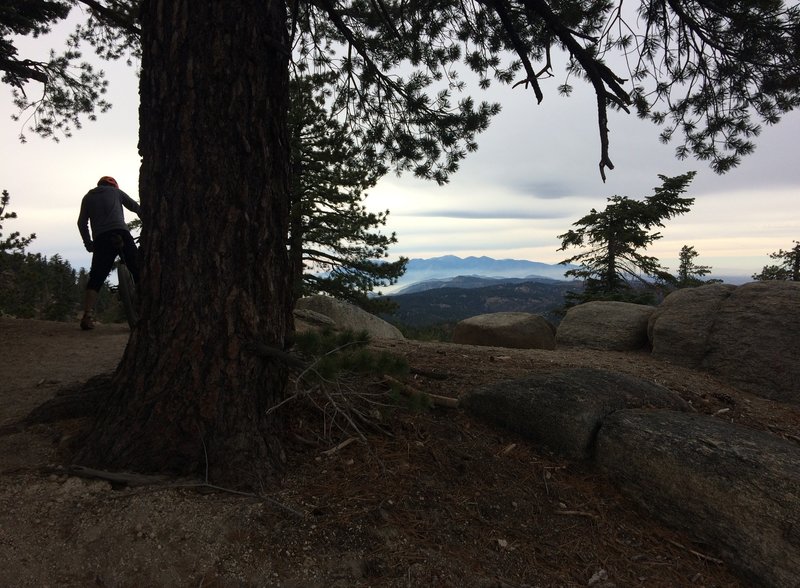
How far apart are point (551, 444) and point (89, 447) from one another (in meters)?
2.99

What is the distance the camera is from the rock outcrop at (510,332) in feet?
26.8

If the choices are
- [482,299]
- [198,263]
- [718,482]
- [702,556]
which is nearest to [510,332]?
[718,482]

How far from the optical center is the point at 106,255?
5.50 meters

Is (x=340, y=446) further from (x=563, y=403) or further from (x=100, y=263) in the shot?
(x=100, y=263)

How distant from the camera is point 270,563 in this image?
1813mm

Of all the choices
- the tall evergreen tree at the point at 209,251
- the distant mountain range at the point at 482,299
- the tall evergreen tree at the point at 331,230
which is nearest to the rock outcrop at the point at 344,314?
the tall evergreen tree at the point at 331,230

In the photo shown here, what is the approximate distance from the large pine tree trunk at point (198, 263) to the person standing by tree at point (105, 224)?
11.2ft

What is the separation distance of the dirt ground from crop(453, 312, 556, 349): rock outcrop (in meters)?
5.34

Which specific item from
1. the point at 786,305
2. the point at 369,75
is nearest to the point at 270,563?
the point at 369,75

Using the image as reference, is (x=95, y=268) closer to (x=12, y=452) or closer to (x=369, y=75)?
(x=12, y=452)

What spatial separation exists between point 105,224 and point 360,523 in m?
5.44

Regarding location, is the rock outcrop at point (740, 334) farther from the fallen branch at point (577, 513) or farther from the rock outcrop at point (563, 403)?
the fallen branch at point (577, 513)

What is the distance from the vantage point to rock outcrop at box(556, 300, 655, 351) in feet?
23.9

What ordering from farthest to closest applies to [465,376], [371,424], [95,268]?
[95,268] → [465,376] → [371,424]
